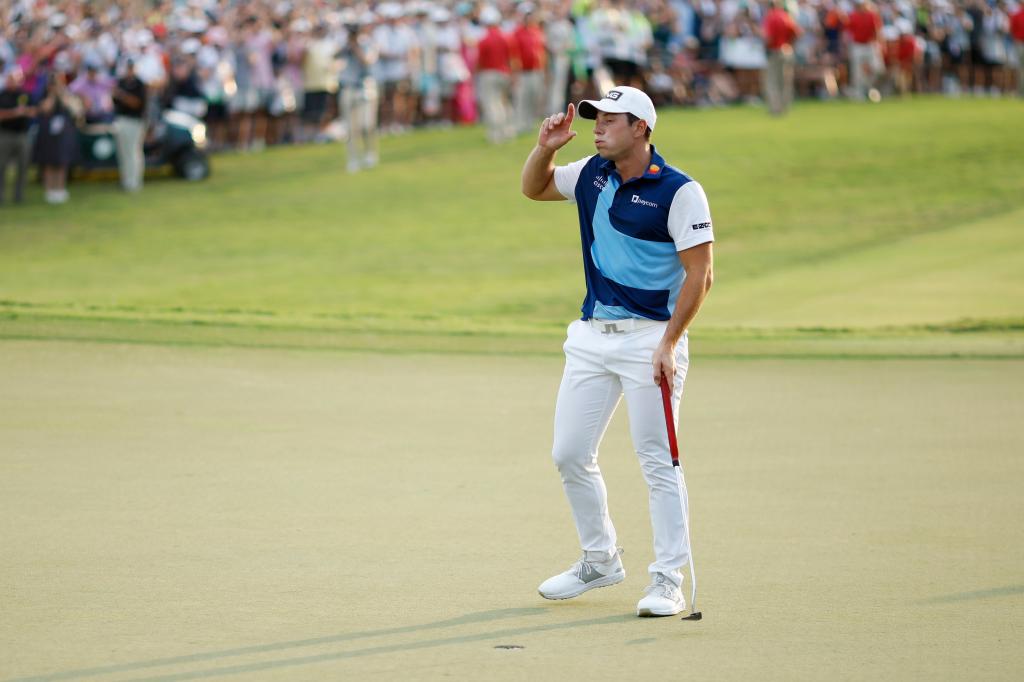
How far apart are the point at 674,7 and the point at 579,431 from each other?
30936 mm

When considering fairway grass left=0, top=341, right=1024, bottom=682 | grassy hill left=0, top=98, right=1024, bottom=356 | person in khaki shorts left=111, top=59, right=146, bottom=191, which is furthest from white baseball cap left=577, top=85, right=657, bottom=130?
person in khaki shorts left=111, top=59, right=146, bottom=191

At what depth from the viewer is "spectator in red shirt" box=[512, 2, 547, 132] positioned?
28678 millimetres

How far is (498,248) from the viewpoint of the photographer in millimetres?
21547

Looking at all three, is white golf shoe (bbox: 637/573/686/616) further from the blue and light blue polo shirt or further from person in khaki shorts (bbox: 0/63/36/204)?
person in khaki shorts (bbox: 0/63/36/204)

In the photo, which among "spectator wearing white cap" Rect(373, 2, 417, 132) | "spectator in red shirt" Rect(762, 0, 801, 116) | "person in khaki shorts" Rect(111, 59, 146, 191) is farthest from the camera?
"spectator in red shirt" Rect(762, 0, 801, 116)

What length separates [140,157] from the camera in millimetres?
25047

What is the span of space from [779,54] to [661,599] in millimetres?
27253

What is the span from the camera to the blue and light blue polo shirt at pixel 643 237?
6.15m

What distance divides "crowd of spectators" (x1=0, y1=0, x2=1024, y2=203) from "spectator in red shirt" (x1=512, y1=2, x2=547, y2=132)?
0.04m

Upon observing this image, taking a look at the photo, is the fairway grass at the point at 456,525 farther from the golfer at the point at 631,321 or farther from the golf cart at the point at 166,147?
the golf cart at the point at 166,147

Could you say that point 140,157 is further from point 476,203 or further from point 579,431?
point 579,431

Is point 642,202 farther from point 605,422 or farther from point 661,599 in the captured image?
point 661,599

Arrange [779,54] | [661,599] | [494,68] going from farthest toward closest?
1. [779,54]
2. [494,68]
3. [661,599]

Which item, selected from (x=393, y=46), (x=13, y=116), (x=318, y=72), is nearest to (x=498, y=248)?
(x=13, y=116)
